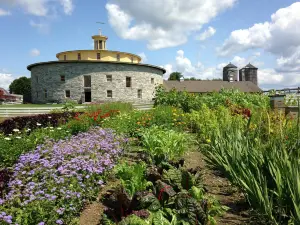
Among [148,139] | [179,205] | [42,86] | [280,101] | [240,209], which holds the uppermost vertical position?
[42,86]

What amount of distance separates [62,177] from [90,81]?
109 feet

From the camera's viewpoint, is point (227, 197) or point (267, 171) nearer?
point (267, 171)

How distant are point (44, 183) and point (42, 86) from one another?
118 feet

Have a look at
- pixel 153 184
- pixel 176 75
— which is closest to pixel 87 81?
pixel 153 184

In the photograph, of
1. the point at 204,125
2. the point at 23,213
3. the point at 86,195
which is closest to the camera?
the point at 23,213

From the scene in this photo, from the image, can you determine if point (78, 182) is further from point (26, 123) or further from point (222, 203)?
point (26, 123)

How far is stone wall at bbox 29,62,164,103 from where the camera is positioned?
34.5 m

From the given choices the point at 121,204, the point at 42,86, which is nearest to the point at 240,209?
the point at 121,204

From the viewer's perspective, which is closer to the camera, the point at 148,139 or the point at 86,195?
the point at 86,195

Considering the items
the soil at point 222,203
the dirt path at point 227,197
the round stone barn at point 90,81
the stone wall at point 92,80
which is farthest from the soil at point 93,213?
the stone wall at point 92,80

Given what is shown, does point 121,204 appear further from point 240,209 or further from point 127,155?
point 127,155

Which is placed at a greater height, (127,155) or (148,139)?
(148,139)

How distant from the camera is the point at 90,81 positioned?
35.6 meters

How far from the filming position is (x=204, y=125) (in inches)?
305
